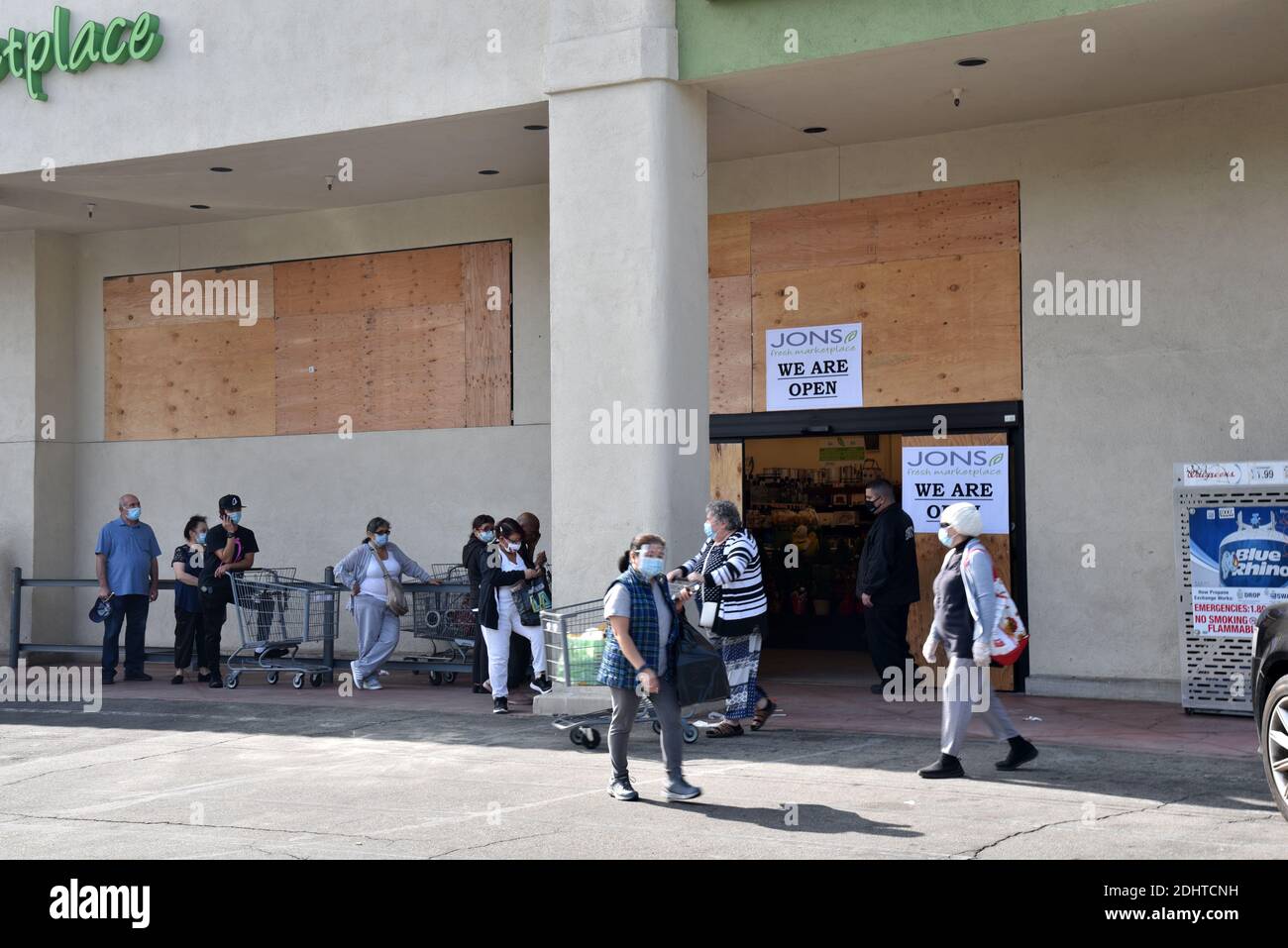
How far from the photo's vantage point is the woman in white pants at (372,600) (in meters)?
16.0

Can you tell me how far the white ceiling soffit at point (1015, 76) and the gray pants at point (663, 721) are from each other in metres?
6.34

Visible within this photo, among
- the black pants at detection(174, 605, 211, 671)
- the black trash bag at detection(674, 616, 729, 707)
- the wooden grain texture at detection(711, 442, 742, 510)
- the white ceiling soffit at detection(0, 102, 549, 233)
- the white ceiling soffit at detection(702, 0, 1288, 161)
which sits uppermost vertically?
the white ceiling soffit at detection(0, 102, 549, 233)

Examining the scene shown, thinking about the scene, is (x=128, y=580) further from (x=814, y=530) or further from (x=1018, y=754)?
(x=1018, y=754)

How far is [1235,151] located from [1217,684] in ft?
16.8

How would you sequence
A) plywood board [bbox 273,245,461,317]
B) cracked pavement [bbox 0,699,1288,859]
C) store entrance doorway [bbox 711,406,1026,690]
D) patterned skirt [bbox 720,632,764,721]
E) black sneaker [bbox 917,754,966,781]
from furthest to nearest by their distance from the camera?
store entrance doorway [bbox 711,406,1026,690], plywood board [bbox 273,245,461,317], patterned skirt [bbox 720,632,764,721], black sneaker [bbox 917,754,966,781], cracked pavement [bbox 0,699,1288,859]

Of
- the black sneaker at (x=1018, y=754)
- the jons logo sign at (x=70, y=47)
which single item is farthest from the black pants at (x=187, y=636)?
the black sneaker at (x=1018, y=754)

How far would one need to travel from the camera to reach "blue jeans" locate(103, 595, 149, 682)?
56.0ft

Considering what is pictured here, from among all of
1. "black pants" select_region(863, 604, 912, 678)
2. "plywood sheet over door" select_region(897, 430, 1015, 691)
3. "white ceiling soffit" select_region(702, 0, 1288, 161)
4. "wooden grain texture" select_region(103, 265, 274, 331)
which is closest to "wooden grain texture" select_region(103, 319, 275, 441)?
"wooden grain texture" select_region(103, 265, 274, 331)

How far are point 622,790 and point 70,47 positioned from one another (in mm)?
11954

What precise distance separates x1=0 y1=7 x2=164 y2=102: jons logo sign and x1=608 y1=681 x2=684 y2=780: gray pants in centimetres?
1056

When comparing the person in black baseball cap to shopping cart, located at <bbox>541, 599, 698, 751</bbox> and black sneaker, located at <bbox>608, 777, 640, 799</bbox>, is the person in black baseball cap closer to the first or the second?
shopping cart, located at <bbox>541, 599, 698, 751</bbox>

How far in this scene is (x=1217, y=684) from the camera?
503 inches
